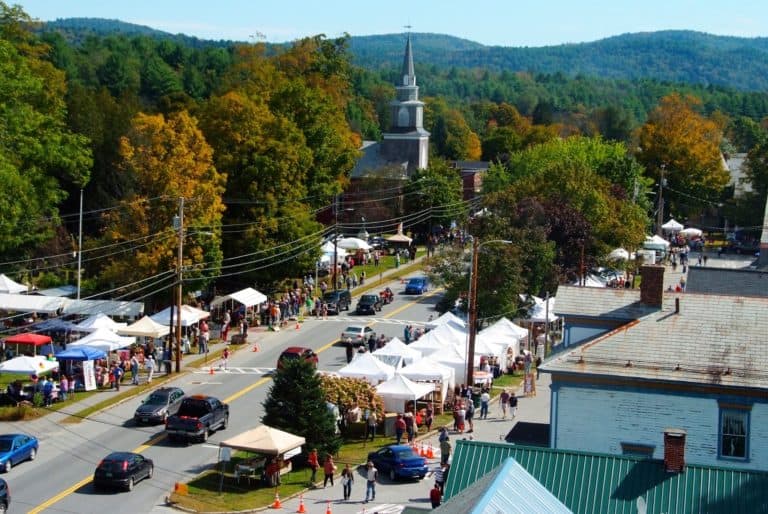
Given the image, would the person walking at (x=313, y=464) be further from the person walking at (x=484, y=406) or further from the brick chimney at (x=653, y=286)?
the brick chimney at (x=653, y=286)

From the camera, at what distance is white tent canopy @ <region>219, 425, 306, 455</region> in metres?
38.1

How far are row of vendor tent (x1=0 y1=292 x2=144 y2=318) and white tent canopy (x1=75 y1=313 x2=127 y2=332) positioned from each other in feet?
12.4

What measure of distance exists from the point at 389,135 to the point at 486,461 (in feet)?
329

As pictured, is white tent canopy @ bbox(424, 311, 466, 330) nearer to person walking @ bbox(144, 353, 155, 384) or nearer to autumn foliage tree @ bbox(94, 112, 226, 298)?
autumn foliage tree @ bbox(94, 112, 226, 298)

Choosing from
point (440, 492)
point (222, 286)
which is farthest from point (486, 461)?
point (222, 286)

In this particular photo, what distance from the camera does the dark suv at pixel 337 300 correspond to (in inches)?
2734

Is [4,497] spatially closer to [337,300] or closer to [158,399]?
[158,399]

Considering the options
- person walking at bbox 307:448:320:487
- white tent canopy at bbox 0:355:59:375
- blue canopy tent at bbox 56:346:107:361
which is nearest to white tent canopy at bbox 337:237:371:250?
blue canopy tent at bbox 56:346:107:361

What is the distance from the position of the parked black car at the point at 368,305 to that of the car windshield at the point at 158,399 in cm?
2478

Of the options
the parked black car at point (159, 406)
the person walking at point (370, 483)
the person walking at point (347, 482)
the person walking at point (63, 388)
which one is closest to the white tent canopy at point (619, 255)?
the parked black car at point (159, 406)

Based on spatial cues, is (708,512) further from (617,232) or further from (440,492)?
(617,232)

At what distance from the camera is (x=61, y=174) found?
79.6m

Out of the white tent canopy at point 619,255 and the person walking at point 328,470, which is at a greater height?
the white tent canopy at point 619,255

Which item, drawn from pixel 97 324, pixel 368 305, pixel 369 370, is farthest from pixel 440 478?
pixel 368 305
